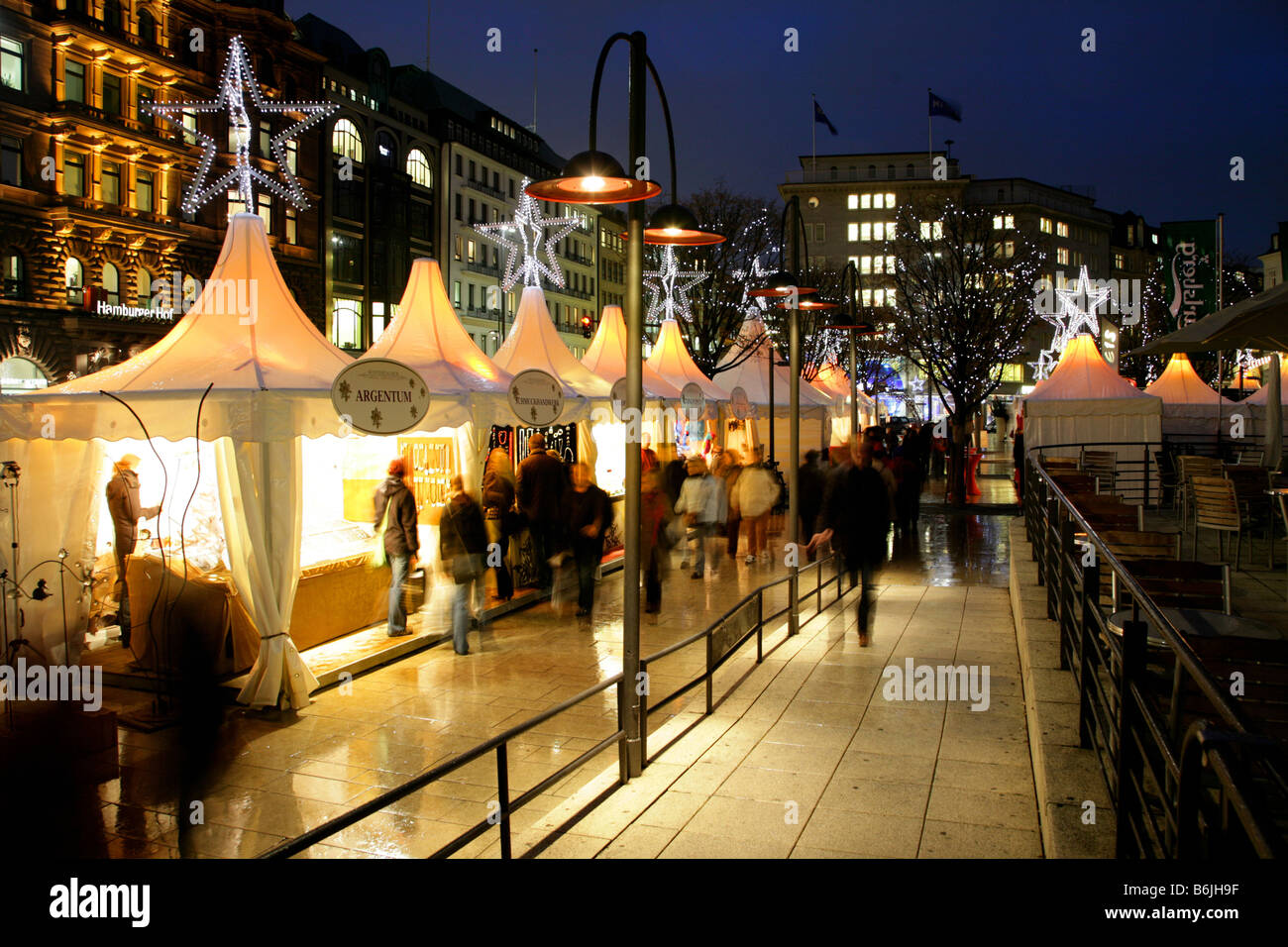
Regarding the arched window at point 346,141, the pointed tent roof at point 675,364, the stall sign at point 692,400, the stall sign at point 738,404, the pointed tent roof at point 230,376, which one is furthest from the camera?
the arched window at point 346,141

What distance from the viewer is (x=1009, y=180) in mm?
94062

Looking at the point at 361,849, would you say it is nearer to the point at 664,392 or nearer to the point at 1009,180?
the point at 664,392

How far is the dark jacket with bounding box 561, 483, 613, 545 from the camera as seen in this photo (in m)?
11.6

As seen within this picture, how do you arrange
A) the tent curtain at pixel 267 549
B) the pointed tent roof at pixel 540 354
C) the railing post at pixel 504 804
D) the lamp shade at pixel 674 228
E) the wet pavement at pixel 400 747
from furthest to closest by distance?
the pointed tent roof at pixel 540 354 → the tent curtain at pixel 267 549 → the lamp shade at pixel 674 228 → the wet pavement at pixel 400 747 → the railing post at pixel 504 804

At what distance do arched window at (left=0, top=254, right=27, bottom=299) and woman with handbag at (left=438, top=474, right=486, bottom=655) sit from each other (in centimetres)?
3249

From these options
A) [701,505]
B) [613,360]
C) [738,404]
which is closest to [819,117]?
[738,404]

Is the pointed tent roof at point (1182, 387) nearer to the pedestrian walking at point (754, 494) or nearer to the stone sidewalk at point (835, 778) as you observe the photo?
the pedestrian walking at point (754, 494)

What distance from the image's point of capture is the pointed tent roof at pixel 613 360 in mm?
17625

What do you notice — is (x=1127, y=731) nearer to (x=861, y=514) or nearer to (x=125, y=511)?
(x=861, y=514)

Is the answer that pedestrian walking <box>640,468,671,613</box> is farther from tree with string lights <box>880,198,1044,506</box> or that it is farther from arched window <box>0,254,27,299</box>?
arched window <box>0,254,27,299</box>

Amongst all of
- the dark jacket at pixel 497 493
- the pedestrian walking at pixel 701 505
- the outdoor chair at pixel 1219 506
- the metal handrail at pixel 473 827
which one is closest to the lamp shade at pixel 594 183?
the metal handrail at pixel 473 827

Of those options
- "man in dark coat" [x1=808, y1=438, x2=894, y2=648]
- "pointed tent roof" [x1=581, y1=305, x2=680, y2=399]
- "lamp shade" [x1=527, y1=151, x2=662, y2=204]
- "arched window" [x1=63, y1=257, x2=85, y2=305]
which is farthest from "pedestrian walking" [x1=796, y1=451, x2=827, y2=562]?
"arched window" [x1=63, y1=257, x2=85, y2=305]

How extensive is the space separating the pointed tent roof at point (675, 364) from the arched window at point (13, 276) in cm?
2713
